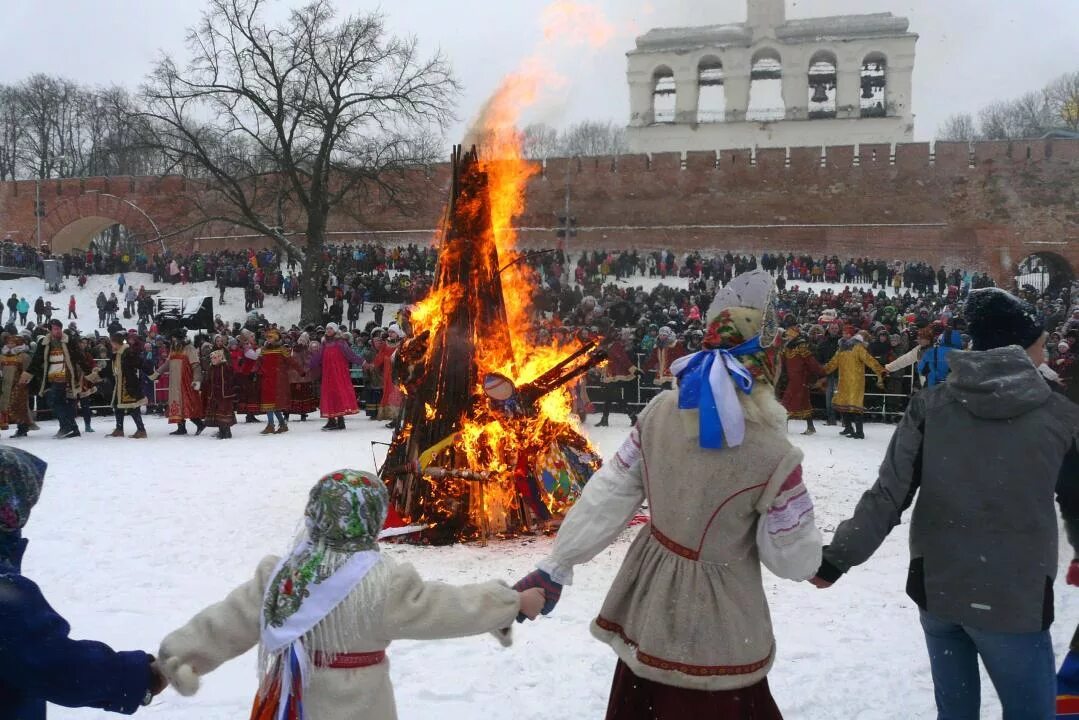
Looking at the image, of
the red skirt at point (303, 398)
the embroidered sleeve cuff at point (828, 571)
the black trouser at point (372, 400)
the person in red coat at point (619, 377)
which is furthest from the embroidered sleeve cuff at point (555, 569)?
the black trouser at point (372, 400)

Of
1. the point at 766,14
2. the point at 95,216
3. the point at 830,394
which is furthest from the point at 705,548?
the point at 766,14

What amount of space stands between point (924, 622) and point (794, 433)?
9.78m

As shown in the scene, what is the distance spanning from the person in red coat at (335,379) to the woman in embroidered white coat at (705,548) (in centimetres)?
1077

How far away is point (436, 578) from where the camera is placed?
5637 millimetres

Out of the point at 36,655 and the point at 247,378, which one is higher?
the point at 36,655

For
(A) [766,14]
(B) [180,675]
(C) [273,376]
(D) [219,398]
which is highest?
(A) [766,14]

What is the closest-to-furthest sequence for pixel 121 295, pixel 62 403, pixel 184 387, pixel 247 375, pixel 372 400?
pixel 62 403
pixel 184 387
pixel 247 375
pixel 372 400
pixel 121 295

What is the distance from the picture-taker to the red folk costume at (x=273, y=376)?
12.8 m

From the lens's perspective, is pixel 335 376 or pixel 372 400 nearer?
pixel 335 376

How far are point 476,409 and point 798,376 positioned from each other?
23.0 feet

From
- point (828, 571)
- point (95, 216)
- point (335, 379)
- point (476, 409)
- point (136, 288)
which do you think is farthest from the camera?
point (95, 216)

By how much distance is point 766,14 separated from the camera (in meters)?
43.2

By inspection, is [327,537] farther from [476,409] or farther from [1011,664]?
[476,409]

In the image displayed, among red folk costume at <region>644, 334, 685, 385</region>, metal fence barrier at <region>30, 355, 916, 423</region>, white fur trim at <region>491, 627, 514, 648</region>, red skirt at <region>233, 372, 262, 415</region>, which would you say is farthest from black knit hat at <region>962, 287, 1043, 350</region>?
red skirt at <region>233, 372, 262, 415</region>
